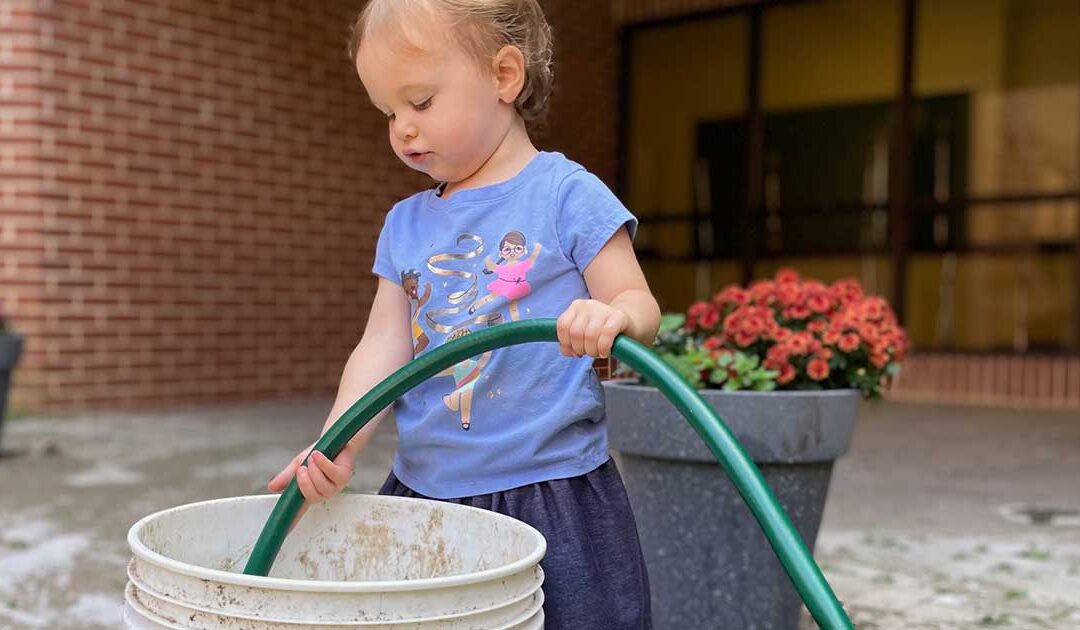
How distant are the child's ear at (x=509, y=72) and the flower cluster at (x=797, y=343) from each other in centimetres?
99

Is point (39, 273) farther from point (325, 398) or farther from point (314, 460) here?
point (314, 460)

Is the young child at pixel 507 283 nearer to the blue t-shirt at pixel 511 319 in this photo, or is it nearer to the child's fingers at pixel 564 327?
the blue t-shirt at pixel 511 319

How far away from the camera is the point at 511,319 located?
1470mm

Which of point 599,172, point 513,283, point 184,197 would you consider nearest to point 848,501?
point 513,283

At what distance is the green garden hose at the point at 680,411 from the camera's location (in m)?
0.98

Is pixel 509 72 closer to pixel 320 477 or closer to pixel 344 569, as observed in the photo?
pixel 320 477

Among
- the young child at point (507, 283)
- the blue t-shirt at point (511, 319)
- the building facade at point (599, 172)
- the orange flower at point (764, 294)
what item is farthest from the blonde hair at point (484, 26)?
the building facade at point (599, 172)

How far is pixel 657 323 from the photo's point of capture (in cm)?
138

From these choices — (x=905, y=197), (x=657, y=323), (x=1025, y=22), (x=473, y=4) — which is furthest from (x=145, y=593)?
(x=1025, y=22)

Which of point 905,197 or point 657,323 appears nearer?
point 657,323

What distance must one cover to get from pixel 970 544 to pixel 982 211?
5.67 m

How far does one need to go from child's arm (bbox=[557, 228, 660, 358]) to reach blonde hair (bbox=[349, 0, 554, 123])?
265mm

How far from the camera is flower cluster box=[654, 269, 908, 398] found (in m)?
2.41

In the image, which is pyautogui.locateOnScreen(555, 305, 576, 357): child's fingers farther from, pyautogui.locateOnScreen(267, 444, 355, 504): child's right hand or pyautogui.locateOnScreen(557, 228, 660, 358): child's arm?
pyautogui.locateOnScreen(267, 444, 355, 504): child's right hand
